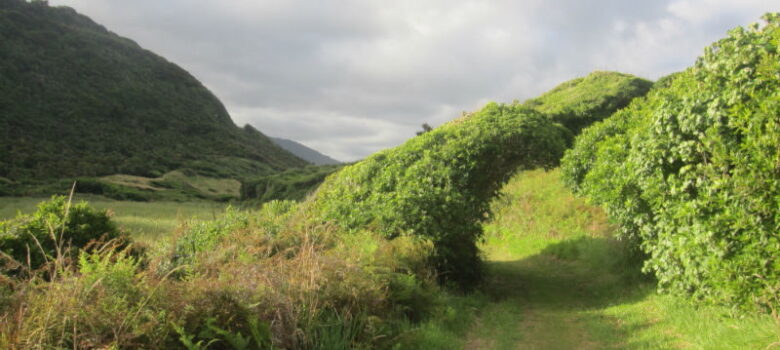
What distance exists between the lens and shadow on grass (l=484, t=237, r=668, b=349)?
26.6ft

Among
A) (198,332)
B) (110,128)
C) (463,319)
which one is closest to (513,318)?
(463,319)

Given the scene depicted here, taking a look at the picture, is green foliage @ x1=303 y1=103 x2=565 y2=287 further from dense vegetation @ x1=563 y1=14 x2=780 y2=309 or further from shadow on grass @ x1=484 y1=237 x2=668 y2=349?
dense vegetation @ x1=563 y1=14 x2=780 y2=309

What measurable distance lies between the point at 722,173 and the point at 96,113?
81.1 meters

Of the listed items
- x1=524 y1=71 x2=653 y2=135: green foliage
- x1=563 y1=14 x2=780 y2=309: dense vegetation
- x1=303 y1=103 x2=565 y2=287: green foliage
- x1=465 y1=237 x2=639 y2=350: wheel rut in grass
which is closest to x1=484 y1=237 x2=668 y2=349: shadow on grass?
x1=465 y1=237 x2=639 y2=350: wheel rut in grass

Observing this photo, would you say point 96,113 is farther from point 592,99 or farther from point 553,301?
point 553,301

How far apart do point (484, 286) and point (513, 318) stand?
2.66m

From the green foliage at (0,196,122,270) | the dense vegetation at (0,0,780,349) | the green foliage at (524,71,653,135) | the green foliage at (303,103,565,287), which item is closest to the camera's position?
the dense vegetation at (0,0,780,349)

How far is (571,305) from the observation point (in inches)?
439

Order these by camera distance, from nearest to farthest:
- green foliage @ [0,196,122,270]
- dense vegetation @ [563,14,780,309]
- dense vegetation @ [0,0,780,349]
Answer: dense vegetation @ [0,0,780,349] → dense vegetation @ [563,14,780,309] → green foliage @ [0,196,122,270]

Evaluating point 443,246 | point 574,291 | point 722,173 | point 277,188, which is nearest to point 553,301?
point 574,291

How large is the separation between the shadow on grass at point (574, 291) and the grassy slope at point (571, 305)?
0.02 meters

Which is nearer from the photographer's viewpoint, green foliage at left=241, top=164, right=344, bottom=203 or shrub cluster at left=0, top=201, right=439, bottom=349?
shrub cluster at left=0, top=201, right=439, bottom=349

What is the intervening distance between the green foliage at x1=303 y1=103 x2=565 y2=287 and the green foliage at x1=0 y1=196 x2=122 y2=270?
511 cm

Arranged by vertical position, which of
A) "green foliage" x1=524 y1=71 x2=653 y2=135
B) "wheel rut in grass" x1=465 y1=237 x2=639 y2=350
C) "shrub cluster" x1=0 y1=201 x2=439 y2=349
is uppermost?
"green foliage" x1=524 y1=71 x2=653 y2=135
